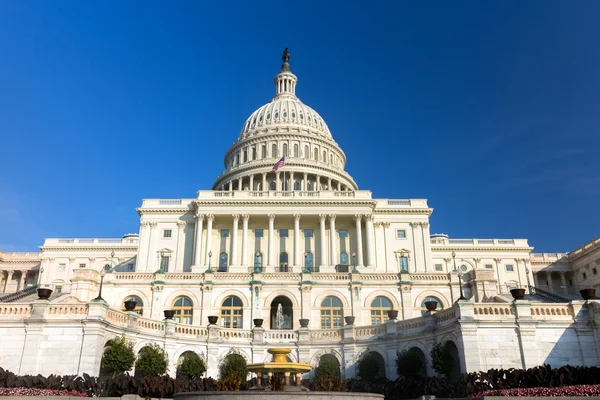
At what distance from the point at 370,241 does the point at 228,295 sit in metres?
32.6

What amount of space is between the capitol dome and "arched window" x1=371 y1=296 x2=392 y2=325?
4429 centimetres

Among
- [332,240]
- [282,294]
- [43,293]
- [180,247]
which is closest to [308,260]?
[332,240]

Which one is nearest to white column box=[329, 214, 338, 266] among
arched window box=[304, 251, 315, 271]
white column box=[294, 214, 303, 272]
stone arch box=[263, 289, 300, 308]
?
arched window box=[304, 251, 315, 271]

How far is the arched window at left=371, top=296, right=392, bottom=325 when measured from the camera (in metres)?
48.9

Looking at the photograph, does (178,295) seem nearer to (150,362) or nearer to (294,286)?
(294,286)

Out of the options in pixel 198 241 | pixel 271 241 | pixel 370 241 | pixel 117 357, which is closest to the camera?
pixel 117 357

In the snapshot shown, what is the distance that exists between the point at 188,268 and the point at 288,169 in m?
34.4

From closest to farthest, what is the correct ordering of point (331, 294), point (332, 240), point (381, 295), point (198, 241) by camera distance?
point (331, 294) → point (381, 295) → point (198, 241) → point (332, 240)

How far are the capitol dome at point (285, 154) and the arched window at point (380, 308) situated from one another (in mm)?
44293

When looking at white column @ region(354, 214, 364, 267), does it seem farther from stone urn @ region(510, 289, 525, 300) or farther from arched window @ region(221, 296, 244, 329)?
stone urn @ region(510, 289, 525, 300)

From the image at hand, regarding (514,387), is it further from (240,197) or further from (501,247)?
(501,247)

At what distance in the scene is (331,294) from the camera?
49.5m

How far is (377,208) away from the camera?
82.0 m

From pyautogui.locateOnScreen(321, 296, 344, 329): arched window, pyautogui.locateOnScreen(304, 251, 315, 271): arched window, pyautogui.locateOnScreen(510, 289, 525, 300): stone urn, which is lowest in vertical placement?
pyautogui.locateOnScreen(510, 289, 525, 300): stone urn
